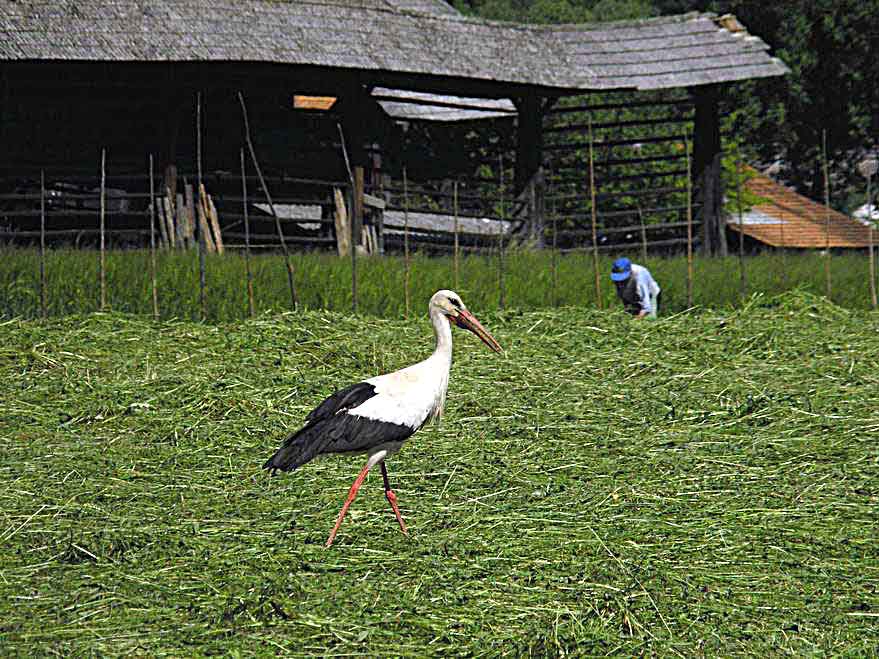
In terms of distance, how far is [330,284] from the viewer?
12.2 metres

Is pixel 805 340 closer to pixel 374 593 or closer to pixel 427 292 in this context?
pixel 427 292

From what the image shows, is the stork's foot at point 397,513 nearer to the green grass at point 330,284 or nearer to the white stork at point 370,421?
the white stork at point 370,421

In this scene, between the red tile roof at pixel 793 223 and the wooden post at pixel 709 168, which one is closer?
the wooden post at pixel 709 168

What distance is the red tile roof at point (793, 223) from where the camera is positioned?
108ft

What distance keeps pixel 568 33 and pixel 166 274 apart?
10.3m

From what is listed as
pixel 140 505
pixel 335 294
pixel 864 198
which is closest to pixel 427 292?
pixel 335 294

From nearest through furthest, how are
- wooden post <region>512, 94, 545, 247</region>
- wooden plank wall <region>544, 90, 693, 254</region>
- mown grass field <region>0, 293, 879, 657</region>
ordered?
mown grass field <region>0, 293, 879, 657</region> → wooden post <region>512, 94, 545, 247</region> → wooden plank wall <region>544, 90, 693, 254</region>

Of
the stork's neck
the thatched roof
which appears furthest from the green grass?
the stork's neck

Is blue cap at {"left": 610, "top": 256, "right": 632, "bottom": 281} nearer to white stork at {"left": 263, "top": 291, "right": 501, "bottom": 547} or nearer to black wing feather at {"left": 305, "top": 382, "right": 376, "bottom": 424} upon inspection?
white stork at {"left": 263, "top": 291, "right": 501, "bottom": 547}

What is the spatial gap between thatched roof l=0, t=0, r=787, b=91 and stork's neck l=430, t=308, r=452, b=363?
9414mm

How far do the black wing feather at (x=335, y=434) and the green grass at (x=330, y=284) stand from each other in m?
5.78

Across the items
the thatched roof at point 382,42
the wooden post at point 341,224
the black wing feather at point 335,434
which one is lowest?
the black wing feather at point 335,434

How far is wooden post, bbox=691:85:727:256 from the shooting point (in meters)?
18.6

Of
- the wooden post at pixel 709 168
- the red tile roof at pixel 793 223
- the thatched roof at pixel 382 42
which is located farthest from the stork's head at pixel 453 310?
the red tile roof at pixel 793 223
